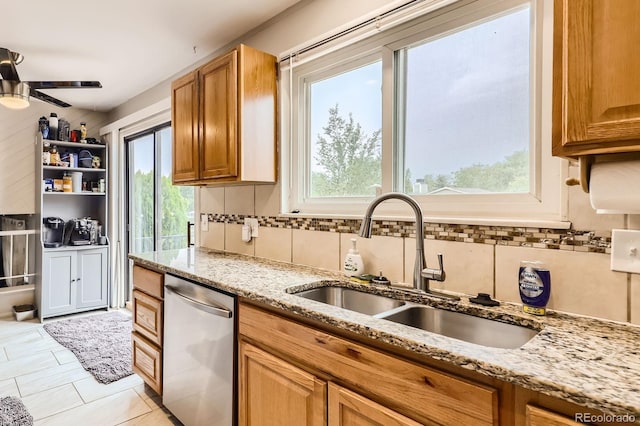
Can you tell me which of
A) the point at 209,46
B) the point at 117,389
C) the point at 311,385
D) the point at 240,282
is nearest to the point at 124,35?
the point at 209,46

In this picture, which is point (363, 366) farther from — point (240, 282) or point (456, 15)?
point (456, 15)

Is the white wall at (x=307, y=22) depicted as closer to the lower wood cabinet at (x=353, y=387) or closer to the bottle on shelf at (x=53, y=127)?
→ the lower wood cabinet at (x=353, y=387)

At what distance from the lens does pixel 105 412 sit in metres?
2.05

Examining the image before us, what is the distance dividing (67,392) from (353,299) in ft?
6.77

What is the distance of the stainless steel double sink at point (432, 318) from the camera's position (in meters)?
1.10

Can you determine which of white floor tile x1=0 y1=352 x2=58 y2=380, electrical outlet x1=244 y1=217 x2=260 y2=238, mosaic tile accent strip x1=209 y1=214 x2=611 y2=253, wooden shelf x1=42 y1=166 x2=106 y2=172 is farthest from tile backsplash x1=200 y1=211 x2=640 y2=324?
wooden shelf x1=42 y1=166 x2=106 y2=172

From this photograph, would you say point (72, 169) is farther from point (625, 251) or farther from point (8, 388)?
point (625, 251)

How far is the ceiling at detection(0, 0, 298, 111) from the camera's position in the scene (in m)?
2.05

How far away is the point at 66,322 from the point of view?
357cm

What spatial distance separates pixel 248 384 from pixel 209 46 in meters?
2.31

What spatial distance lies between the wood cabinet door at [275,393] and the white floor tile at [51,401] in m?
1.40

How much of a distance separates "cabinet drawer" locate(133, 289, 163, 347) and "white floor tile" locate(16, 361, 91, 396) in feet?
→ 2.35

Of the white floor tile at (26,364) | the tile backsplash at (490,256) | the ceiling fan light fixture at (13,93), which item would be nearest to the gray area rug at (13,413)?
the white floor tile at (26,364)

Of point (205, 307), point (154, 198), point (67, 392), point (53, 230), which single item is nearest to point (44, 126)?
point (53, 230)
